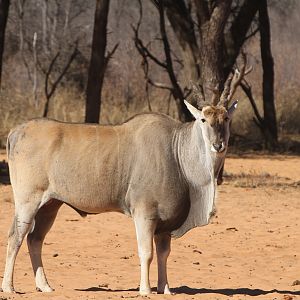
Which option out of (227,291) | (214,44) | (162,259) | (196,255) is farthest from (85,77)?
(162,259)

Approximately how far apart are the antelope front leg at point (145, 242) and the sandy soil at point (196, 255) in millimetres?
134

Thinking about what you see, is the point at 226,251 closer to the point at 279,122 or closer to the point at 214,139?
the point at 214,139

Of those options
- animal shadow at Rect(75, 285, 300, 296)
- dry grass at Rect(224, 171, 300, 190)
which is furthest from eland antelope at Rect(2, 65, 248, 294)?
dry grass at Rect(224, 171, 300, 190)

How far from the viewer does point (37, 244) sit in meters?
8.52

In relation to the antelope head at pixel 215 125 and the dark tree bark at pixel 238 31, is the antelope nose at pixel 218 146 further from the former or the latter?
the dark tree bark at pixel 238 31

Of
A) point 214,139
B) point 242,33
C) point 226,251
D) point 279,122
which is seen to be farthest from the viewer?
point 279,122

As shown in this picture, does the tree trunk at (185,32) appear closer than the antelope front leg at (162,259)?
No

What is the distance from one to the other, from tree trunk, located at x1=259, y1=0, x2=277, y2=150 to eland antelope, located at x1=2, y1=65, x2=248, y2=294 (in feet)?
44.1

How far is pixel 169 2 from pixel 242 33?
1.51 meters

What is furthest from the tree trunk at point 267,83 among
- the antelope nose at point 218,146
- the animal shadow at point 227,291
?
the antelope nose at point 218,146

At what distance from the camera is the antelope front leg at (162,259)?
27.1ft

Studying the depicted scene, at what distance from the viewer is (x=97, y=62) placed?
19000 mm

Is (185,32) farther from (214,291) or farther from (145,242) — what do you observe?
(145,242)

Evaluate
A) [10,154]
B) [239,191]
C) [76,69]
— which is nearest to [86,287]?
[10,154]
